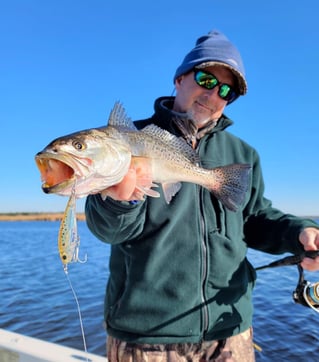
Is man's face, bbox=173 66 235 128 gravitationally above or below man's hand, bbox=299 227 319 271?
above

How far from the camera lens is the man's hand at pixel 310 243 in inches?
125

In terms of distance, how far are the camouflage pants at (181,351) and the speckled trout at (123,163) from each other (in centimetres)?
111

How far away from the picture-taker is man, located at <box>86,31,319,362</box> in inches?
111

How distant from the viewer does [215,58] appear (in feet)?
11.4

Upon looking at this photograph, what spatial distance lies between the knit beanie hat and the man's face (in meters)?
0.09

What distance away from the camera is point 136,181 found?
2.40m

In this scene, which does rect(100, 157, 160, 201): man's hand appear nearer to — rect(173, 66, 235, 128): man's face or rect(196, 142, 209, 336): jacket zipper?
rect(196, 142, 209, 336): jacket zipper

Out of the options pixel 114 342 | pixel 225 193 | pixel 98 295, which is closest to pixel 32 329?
pixel 98 295

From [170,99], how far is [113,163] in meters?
1.87

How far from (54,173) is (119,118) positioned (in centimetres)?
73

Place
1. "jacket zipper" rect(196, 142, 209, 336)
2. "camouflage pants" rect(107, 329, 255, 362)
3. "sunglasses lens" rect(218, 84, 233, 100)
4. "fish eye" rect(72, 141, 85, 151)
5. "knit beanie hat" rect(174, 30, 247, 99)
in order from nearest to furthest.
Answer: "fish eye" rect(72, 141, 85, 151) < "camouflage pants" rect(107, 329, 255, 362) < "jacket zipper" rect(196, 142, 209, 336) < "knit beanie hat" rect(174, 30, 247, 99) < "sunglasses lens" rect(218, 84, 233, 100)

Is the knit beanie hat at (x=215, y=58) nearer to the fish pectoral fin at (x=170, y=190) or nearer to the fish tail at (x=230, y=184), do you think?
the fish tail at (x=230, y=184)

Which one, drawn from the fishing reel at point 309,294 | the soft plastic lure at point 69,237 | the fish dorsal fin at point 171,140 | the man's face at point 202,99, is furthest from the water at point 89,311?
the soft plastic lure at point 69,237

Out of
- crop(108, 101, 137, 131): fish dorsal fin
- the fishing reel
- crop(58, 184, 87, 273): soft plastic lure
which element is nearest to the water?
the fishing reel
